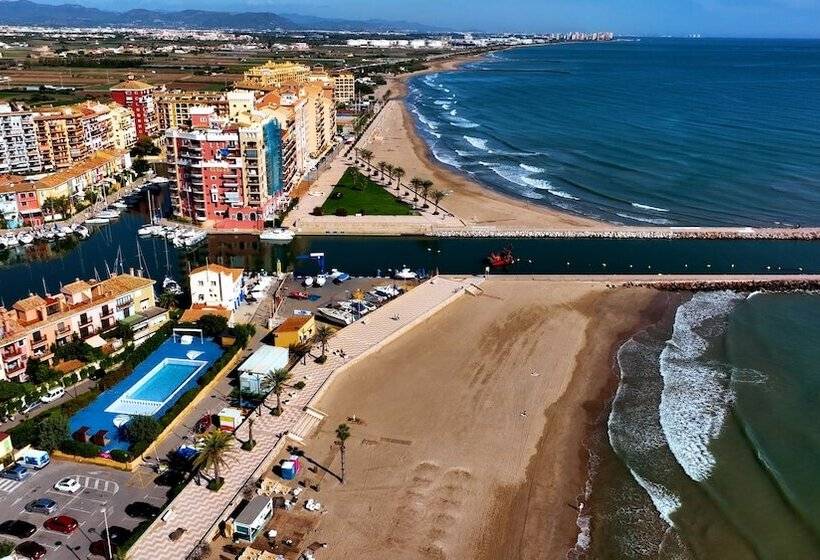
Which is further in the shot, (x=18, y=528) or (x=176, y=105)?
(x=176, y=105)

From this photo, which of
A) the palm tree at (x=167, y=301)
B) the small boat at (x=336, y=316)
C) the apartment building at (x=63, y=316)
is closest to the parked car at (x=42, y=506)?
the apartment building at (x=63, y=316)

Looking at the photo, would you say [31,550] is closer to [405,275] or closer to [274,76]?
[405,275]

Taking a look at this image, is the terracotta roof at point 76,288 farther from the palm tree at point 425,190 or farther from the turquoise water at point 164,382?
the palm tree at point 425,190

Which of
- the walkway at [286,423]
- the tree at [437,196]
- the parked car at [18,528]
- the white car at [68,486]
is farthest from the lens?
the tree at [437,196]

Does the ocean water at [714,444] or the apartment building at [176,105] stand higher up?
the apartment building at [176,105]

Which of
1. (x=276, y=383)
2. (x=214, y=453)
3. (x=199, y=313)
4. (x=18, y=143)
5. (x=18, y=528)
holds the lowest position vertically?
(x=18, y=528)

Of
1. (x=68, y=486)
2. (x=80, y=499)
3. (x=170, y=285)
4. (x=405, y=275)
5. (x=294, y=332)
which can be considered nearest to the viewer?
(x=80, y=499)

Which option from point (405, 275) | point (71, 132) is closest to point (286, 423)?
point (405, 275)
